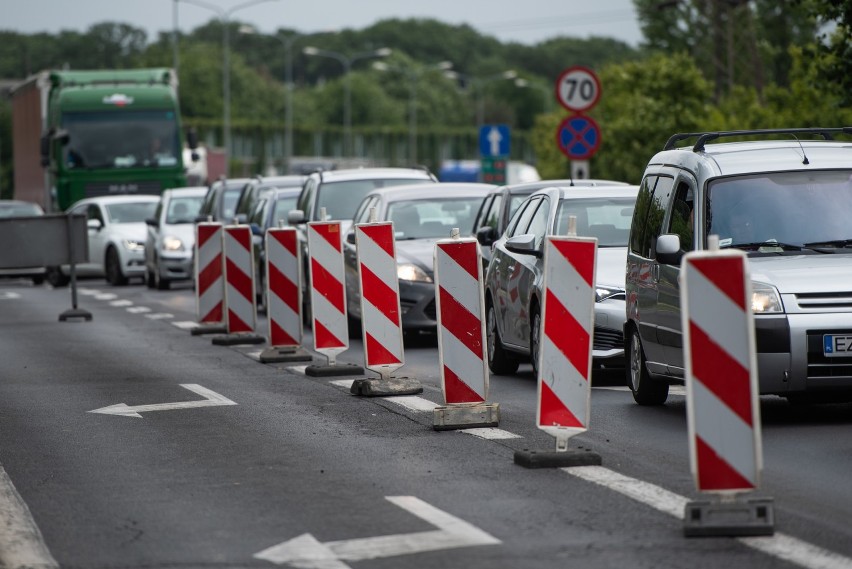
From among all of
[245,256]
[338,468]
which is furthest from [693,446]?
[245,256]

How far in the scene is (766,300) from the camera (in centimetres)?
1057

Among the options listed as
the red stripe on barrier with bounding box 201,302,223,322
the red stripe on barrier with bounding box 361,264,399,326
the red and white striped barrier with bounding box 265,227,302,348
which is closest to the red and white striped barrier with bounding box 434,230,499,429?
the red stripe on barrier with bounding box 361,264,399,326

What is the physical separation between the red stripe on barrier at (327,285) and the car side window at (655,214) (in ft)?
10.3

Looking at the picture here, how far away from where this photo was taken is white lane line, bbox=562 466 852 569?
263 inches

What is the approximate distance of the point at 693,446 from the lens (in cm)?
730

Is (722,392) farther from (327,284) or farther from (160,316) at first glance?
(160,316)

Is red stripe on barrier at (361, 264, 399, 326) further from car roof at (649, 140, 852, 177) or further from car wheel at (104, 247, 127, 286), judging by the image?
car wheel at (104, 247, 127, 286)

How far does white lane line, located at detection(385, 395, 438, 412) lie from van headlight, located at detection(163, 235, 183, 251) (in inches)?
757

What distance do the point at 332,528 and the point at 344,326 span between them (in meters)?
7.15

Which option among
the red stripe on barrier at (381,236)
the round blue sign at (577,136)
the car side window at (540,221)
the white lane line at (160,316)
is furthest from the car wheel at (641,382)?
the white lane line at (160,316)

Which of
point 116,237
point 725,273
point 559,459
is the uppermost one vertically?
point 725,273

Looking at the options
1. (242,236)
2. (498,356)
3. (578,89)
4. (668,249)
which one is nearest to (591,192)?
(498,356)

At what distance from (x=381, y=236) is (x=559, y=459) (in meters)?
3.89

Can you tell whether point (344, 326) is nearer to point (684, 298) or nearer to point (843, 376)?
point (843, 376)
